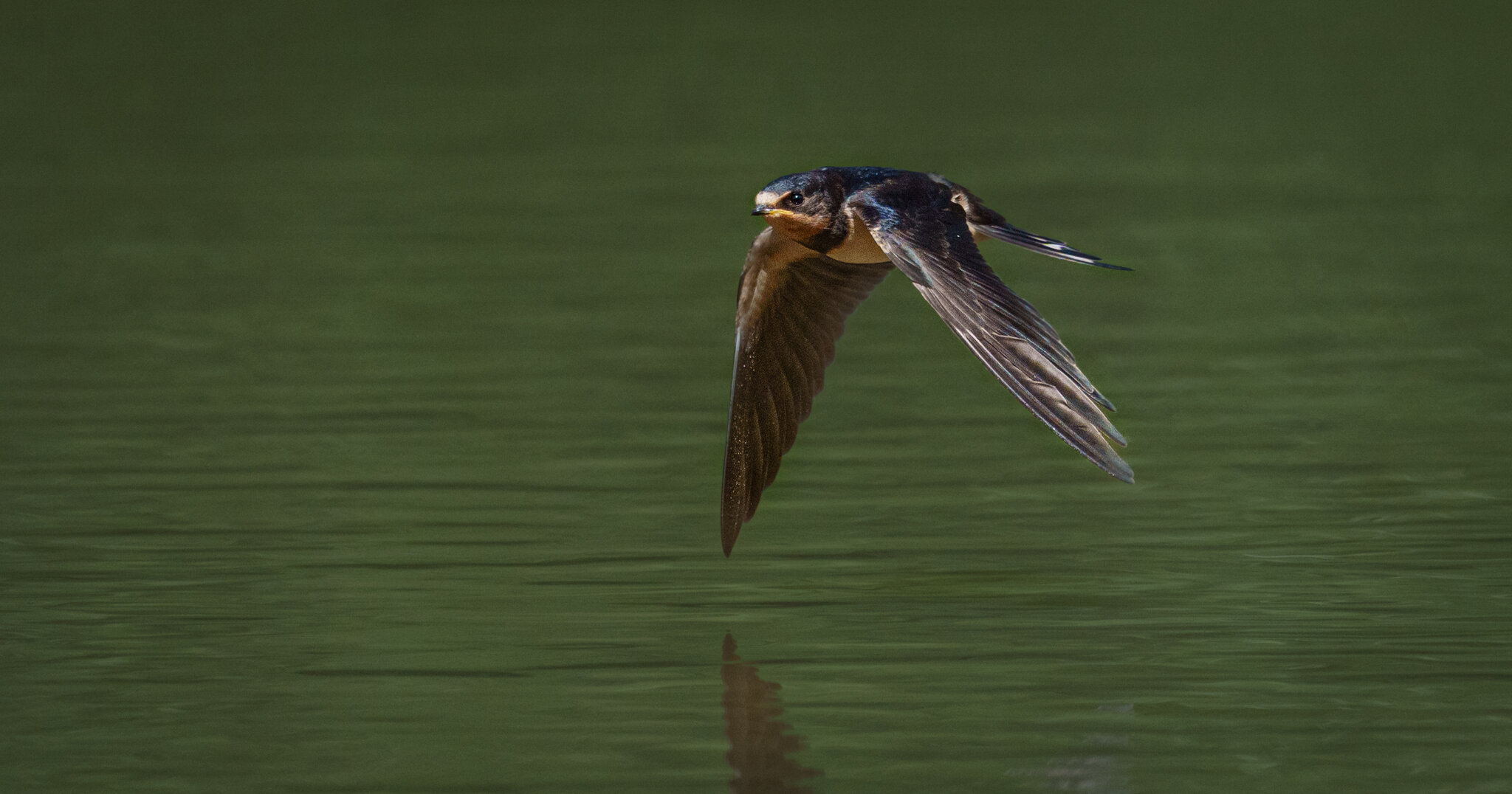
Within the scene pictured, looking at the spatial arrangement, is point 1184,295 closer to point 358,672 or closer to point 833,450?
point 833,450

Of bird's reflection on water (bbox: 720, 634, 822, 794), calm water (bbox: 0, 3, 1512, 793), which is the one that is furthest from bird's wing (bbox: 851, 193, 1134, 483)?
bird's reflection on water (bbox: 720, 634, 822, 794)

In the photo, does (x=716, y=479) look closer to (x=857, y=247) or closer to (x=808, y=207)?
(x=857, y=247)

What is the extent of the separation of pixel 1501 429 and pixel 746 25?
2039 centimetres

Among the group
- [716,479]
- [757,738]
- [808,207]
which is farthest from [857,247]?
[716,479]

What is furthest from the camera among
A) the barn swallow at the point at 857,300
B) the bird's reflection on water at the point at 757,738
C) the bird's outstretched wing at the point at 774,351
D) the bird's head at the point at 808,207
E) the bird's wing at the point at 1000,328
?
the bird's outstretched wing at the point at 774,351

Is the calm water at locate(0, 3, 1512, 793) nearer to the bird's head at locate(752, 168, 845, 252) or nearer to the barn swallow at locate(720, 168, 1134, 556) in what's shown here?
the barn swallow at locate(720, 168, 1134, 556)

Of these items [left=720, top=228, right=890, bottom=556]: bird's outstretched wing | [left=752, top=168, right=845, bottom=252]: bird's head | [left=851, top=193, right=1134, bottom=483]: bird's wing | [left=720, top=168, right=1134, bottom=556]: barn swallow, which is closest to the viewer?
[left=851, top=193, right=1134, bottom=483]: bird's wing

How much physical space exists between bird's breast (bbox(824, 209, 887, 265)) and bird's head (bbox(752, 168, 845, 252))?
0.10 feet

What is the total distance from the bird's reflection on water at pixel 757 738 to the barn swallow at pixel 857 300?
908 millimetres

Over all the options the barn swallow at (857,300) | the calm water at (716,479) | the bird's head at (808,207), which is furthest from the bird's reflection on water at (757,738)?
the bird's head at (808,207)

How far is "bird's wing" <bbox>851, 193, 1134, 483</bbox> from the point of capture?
18.3 feet

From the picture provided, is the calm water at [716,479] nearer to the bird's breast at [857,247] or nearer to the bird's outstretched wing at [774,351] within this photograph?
the bird's outstretched wing at [774,351]

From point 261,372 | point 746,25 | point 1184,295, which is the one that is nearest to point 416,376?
point 261,372

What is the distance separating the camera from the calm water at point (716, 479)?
5.79 m
